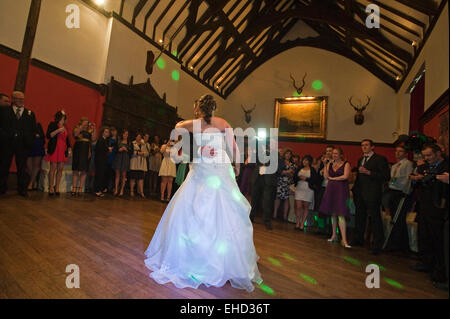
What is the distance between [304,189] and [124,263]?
10.8ft

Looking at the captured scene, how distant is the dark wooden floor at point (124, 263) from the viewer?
157cm

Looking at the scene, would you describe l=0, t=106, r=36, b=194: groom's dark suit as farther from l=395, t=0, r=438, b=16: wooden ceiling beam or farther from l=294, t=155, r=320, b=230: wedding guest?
l=395, t=0, r=438, b=16: wooden ceiling beam

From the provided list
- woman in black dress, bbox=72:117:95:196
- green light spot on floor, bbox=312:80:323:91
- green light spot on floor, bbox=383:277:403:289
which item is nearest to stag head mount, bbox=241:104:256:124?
green light spot on floor, bbox=312:80:323:91

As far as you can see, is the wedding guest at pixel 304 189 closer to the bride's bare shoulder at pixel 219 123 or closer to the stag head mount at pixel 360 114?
the bride's bare shoulder at pixel 219 123

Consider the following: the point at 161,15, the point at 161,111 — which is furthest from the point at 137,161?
the point at 161,15

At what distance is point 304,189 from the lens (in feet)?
14.2

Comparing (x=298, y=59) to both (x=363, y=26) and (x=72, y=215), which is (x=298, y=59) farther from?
(x=72, y=215)

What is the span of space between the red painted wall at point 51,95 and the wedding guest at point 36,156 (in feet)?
1.74

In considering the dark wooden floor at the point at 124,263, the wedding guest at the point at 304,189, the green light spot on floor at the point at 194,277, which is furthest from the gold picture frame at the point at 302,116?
the green light spot on floor at the point at 194,277

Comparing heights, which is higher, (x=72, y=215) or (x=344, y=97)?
(x=344, y=97)

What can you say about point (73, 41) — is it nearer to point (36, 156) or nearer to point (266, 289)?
point (36, 156)

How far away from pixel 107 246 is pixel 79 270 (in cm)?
57

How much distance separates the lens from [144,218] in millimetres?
3643
